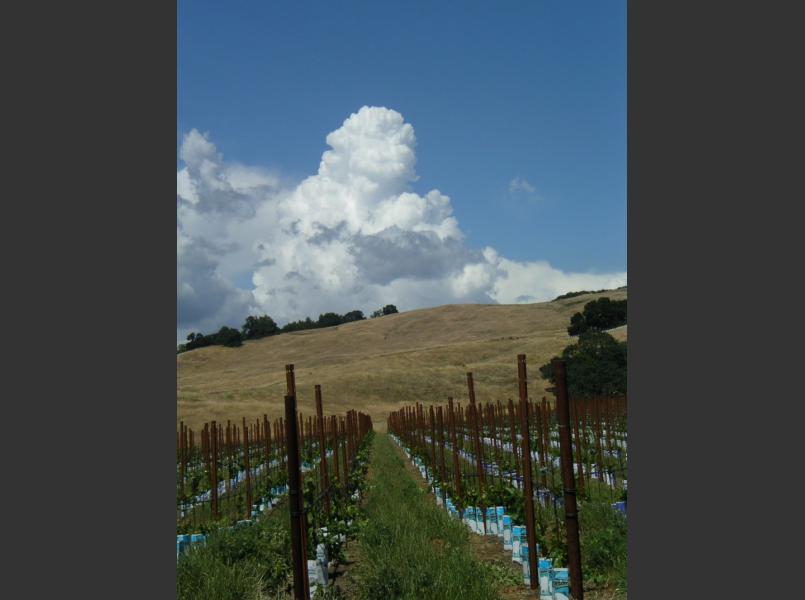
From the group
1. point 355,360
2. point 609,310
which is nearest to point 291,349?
point 355,360

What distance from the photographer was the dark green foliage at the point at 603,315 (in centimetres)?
6994

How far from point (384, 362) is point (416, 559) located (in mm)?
69813

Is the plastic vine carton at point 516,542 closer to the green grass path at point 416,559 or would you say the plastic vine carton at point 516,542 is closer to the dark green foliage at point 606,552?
the green grass path at point 416,559

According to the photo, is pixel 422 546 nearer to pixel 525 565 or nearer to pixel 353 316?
pixel 525 565

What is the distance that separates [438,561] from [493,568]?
82 centimetres

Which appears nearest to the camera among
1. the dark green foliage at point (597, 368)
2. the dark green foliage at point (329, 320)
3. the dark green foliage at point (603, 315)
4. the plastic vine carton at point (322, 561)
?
the plastic vine carton at point (322, 561)

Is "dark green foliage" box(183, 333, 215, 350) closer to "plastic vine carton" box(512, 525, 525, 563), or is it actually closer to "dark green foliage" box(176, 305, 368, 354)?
"dark green foliage" box(176, 305, 368, 354)

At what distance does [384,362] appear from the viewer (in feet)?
250

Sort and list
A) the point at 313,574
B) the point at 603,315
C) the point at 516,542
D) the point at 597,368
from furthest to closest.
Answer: the point at 603,315 → the point at 597,368 → the point at 516,542 → the point at 313,574

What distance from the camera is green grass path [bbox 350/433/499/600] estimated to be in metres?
5.54

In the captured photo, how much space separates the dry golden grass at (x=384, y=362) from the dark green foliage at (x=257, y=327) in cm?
210

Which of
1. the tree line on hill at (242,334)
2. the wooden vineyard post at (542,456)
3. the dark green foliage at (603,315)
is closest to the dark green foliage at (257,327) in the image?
the tree line on hill at (242,334)

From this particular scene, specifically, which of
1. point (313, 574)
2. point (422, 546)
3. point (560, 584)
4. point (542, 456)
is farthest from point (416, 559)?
point (542, 456)

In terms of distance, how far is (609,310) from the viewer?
233 ft
